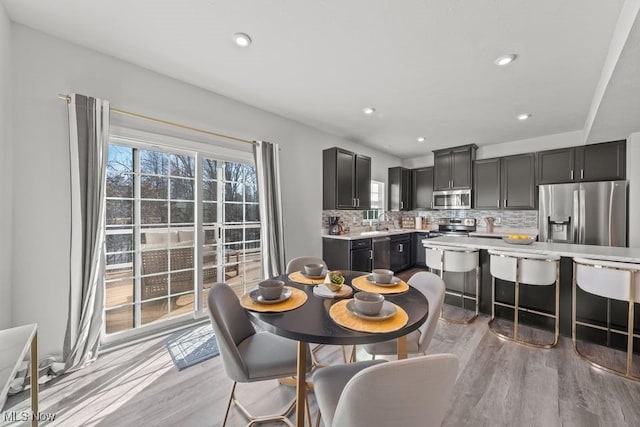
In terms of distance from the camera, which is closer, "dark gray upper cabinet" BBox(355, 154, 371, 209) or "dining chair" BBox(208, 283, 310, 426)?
"dining chair" BBox(208, 283, 310, 426)

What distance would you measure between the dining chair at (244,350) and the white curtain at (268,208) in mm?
1439

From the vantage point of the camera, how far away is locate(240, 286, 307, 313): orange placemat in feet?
4.16

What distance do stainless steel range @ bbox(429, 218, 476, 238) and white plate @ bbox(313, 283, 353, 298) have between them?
13.8 feet

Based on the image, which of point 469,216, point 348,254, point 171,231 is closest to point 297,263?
point 171,231

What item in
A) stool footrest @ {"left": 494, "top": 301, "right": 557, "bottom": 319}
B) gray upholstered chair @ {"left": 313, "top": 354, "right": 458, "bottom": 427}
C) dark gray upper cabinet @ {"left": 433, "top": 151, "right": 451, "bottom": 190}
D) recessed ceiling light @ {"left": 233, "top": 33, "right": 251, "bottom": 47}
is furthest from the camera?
dark gray upper cabinet @ {"left": 433, "top": 151, "right": 451, "bottom": 190}

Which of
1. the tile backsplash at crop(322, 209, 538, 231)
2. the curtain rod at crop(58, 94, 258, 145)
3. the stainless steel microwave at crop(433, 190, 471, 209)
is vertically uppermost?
the curtain rod at crop(58, 94, 258, 145)

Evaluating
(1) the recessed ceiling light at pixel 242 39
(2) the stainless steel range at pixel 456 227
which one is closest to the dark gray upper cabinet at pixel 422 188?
(2) the stainless steel range at pixel 456 227

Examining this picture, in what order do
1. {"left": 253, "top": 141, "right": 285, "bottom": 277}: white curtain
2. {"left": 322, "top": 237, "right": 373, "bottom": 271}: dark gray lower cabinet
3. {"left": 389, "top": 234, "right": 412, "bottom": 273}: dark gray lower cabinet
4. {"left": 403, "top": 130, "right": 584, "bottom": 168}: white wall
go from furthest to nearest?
{"left": 389, "top": 234, "right": 412, "bottom": 273}: dark gray lower cabinet < {"left": 403, "top": 130, "right": 584, "bottom": 168}: white wall < {"left": 322, "top": 237, "right": 373, "bottom": 271}: dark gray lower cabinet < {"left": 253, "top": 141, "right": 285, "bottom": 277}: white curtain

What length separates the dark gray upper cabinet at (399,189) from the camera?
561cm

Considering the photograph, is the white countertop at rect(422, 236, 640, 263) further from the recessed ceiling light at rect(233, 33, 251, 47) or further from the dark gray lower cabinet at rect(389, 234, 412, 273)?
the recessed ceiling light at rect(233, 33, 251, 47)

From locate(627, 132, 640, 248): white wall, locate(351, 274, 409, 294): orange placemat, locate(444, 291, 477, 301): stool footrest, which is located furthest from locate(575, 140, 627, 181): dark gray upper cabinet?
locate(351, 274, 409, 294): orange placemat

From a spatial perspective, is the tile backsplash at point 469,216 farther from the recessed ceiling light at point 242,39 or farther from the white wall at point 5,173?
the white wall at point 5,173

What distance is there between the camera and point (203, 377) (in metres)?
1.92

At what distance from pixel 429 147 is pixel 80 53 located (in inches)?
210
